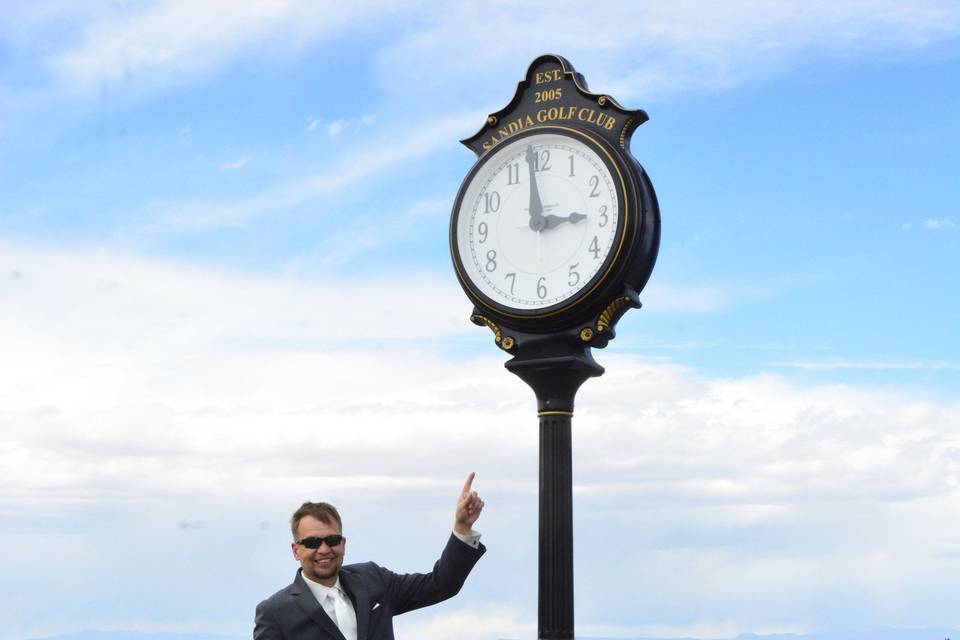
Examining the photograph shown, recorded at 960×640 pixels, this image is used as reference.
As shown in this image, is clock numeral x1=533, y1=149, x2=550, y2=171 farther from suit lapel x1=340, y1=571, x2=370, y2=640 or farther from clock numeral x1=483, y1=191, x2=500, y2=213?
suit lapel x1=340, y1=571, x2=370, y2=640

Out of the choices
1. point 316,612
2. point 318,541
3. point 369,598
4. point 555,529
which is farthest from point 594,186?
point 316,612

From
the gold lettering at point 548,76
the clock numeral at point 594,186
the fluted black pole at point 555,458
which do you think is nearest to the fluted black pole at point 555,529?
the fluted black pole at point 555,458

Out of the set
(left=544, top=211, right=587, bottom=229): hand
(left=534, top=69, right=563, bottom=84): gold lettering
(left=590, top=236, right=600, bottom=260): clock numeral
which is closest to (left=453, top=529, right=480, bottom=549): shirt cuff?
(left=590, top=236, right=600, bottom=260): clock numeral

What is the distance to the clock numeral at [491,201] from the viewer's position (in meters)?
6.93

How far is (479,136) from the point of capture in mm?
7121

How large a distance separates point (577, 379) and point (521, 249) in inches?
30.6

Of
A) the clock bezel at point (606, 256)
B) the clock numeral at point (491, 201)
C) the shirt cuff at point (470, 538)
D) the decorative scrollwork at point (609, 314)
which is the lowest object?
the shirt cuff at point (470, 538)

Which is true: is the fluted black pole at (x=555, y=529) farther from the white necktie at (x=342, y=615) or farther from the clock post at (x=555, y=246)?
the white necktie at (x=342, y=615)

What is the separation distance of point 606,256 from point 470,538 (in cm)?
197

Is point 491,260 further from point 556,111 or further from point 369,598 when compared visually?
point 369,598

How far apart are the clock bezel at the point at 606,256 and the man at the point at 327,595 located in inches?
80.2

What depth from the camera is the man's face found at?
4414mm

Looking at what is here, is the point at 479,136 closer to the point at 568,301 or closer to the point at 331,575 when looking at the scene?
the point at 568,301

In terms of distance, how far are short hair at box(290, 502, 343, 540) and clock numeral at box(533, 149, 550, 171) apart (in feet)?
9.49
